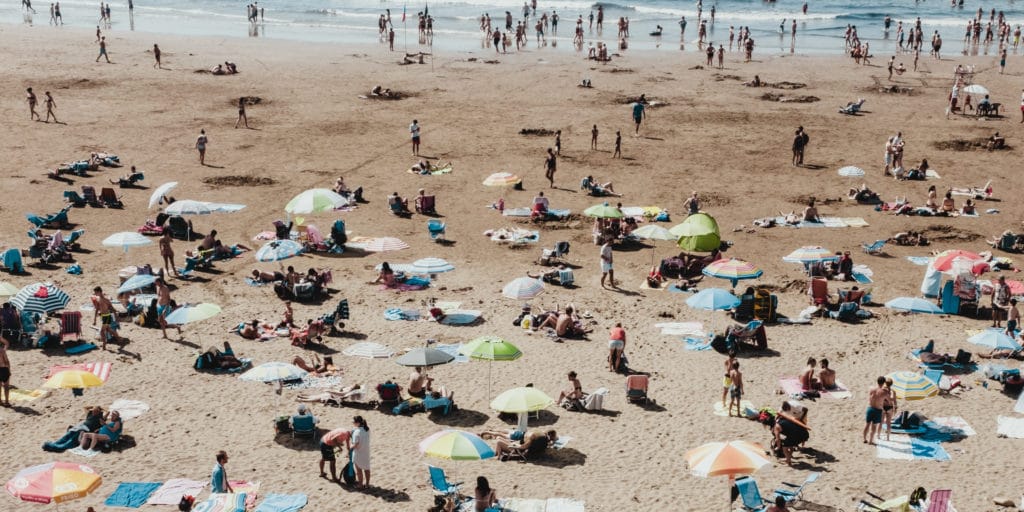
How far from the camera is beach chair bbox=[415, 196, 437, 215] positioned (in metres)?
30.0

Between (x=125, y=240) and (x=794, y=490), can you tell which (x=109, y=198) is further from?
(x=794, y=490)

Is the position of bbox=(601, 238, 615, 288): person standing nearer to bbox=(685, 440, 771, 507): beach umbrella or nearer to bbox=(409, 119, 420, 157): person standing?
bbox=(685, 440, 771, 507): beach umbrella

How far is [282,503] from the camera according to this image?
1438 centimetres

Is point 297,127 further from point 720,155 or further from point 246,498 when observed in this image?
point 246,498

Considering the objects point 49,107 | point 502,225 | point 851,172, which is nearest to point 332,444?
point 502,225

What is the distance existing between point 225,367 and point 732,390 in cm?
989

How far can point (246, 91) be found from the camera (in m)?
44.7

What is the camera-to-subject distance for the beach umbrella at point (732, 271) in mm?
22500

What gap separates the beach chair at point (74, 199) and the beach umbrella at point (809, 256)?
2096 centimetres

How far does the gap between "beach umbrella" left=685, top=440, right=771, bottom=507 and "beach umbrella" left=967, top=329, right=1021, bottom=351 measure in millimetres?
7389

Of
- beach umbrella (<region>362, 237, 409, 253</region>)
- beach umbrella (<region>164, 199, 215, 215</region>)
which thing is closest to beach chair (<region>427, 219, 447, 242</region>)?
beach umbrella (<region>362, 237, 409, 253</region>)

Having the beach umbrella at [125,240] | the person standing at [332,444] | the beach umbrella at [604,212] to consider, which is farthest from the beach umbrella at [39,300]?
the beach umbrella at [604,212]

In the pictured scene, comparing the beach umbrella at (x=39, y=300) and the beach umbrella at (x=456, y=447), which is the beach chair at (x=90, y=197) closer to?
the beach umbrella at (x=39, y=300)

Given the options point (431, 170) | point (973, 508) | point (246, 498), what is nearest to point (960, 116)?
point (431, 170)
